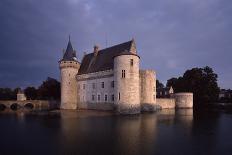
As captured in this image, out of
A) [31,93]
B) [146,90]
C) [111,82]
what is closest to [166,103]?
[146,90]

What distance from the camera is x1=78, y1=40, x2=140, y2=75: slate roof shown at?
1396 inches

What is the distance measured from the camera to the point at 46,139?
540 inches

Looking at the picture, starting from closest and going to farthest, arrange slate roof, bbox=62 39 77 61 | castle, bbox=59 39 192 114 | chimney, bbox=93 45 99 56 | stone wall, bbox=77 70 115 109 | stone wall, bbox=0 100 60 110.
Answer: castle, bbox=59 39 192 114 < stone wall, bbox=77 70 115 109 < slate roof, bbox=62 39 77 61 < chimney, bbox=93 45 99 56 < stone wall, bbox=0 100 60 110

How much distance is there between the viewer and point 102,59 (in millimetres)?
39531

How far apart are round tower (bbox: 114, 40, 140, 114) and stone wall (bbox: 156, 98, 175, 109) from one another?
12806 millimetres

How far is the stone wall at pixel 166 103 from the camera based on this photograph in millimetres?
43219

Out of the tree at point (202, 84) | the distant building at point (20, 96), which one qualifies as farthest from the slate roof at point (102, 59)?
the distant building at point (20, 96)

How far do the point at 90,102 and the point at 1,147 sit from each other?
2762cm

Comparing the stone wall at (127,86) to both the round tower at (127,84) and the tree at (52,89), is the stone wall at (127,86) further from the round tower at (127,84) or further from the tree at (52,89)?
the tree at (52,89)

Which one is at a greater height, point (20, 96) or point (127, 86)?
point (127, 86)

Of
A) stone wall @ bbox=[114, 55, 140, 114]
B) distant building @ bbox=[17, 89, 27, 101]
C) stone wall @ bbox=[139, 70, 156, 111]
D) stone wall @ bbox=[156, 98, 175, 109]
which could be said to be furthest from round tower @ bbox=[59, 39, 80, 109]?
distant building @ bbox=[17, 89, 27, 101]

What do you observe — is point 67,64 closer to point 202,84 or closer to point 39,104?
point 39,104

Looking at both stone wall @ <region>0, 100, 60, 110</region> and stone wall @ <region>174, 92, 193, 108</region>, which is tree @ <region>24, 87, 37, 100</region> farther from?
stone wall @ <region>174, 92, 193, 108</region>

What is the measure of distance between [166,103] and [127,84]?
56.7 ft
